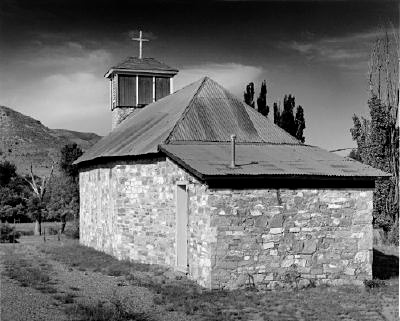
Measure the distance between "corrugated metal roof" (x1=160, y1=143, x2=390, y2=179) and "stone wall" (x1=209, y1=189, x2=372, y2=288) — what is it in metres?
0.46

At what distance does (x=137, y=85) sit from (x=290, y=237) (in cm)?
1361

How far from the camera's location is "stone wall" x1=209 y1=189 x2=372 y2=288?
12.5 metres

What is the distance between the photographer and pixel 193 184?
43.6ft

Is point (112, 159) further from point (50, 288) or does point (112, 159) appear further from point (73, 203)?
point (73, 203)

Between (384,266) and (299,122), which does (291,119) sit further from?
(384,266)

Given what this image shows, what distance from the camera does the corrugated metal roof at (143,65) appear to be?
24625 millimetres

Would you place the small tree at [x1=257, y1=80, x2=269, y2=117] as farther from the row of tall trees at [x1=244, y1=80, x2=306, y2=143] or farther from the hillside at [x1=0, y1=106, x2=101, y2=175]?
the hillside at [x1=0, y1=106, x2=101, y2=175]

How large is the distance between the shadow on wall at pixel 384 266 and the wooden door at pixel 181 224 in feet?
15.7

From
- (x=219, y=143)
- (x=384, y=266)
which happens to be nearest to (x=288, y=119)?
(x=384, y=266)

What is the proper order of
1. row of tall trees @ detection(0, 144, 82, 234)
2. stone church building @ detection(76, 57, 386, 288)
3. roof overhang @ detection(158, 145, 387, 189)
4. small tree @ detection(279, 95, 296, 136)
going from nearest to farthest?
roof overhang @ detection(158, 145, 387, 189)
stone church building @ detection(76, 57, 386, 288)
small tree @ detection(279, 95, 296, 136)
row of tall trees @ detection(0, 144, 82, 234)

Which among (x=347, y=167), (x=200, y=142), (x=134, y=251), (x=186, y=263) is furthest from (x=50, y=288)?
(x=347, y=167)

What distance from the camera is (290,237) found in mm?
13023

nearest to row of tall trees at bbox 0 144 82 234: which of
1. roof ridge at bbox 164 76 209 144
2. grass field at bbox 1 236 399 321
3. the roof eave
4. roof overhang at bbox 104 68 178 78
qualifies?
roof overhang at bbox 104 68 178 78

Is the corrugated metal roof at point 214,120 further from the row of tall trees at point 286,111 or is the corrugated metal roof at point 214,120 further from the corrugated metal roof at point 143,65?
the row of tall trees at point 286,111
